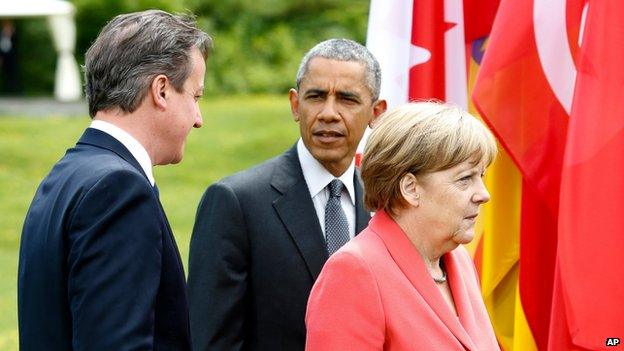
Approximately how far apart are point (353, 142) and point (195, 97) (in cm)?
128

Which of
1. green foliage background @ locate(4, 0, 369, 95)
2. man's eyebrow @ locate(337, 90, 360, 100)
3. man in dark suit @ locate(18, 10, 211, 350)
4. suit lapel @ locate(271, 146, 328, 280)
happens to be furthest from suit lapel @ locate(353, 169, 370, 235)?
green foliage background @ locate(4, 0, 369, 95)

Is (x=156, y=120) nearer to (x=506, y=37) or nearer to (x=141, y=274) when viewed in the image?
(x=141, y=274)

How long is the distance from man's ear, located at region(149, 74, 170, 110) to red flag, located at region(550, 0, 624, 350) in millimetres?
1429

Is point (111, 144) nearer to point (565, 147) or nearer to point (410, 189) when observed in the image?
point (410, 189)

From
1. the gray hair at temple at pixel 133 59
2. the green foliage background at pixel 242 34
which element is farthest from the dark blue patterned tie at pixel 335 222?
the green foliage background at pixel 242 34

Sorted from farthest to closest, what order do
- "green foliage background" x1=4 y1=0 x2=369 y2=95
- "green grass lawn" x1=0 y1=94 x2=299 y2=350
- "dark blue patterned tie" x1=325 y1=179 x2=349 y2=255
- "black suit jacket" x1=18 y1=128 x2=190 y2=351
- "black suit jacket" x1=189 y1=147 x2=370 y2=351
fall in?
"green foliage background" x1=4 y1=0 x2=369 y2=95 → "green grass lawn" x1=0 y1=94 x2=299 y2=350 → "dark blue patterned tie" x1=325 y1=179 x2=349 y2=255 → "black suit jacket" x1=189 y1=147 x2=370 y2=351 → "black suit jacket" x1=18 y1=128 x2=190 y2=351

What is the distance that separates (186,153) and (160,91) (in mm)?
17768

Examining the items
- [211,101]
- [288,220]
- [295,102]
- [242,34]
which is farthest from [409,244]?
[242,34]

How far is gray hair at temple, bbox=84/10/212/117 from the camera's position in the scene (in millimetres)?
3137

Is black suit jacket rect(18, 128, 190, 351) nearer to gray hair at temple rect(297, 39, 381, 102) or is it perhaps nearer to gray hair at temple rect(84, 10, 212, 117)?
gray hair at temple rect(84, 10, 212, 117)

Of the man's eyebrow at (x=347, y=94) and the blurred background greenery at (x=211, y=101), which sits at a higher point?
the man's eyebrow at (x=347, y=94)

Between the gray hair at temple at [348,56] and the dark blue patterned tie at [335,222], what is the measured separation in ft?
1.28

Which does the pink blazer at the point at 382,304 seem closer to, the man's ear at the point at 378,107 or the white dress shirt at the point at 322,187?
the white dress shirt at the point at 322,187

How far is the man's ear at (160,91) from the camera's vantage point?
3152 millimetres
